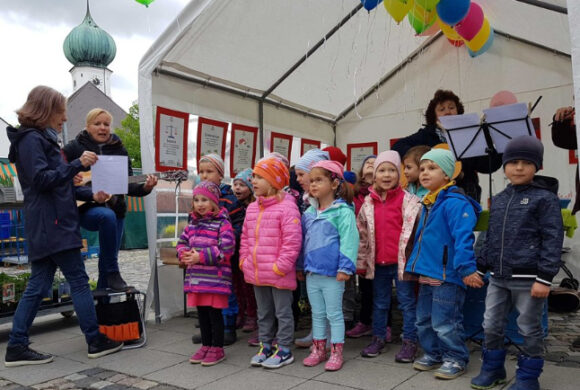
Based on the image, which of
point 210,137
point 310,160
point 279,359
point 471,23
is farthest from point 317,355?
point 471,23

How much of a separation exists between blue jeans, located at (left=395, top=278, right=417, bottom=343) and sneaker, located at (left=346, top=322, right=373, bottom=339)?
0.83 metres

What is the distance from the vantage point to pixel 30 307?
12.7 ft

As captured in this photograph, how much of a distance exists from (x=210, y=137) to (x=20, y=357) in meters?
3.07

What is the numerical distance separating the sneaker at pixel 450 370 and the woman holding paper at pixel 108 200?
8.97ft

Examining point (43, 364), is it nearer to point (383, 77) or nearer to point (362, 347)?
point (362, 347)

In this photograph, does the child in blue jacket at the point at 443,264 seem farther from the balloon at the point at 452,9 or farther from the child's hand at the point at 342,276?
the balloon at the point at 452,9

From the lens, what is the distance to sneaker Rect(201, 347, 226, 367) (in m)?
3.69

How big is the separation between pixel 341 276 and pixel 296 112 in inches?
173

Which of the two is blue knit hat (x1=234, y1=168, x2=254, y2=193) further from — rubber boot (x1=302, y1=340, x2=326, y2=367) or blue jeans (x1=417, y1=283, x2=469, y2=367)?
blue jeans (x1=417, y1=283, x2=469, y2=367)

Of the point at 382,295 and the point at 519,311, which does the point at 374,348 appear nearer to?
the point at 382,295

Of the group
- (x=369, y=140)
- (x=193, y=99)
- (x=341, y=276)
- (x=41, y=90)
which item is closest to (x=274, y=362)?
(x=341, y=276)

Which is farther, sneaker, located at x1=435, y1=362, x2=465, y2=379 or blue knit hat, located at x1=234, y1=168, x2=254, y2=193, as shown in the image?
blue knit hat, located at x1=234, y1=168, x2=254, y2=193

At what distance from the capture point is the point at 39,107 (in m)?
3.91

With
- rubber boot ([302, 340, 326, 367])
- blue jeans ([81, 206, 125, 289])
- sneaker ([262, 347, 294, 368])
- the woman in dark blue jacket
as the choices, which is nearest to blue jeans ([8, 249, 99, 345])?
the woman in dark blue jacket
